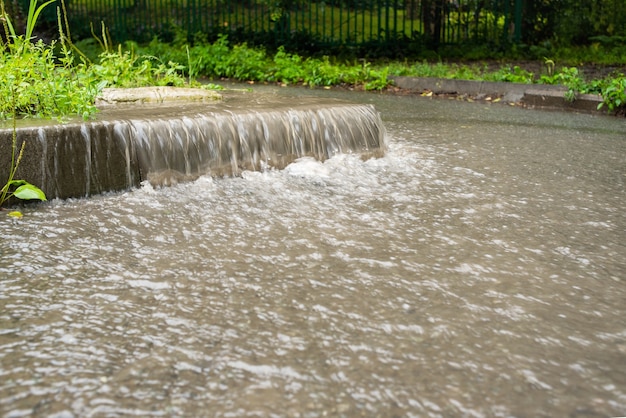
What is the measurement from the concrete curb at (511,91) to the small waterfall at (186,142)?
3.78m

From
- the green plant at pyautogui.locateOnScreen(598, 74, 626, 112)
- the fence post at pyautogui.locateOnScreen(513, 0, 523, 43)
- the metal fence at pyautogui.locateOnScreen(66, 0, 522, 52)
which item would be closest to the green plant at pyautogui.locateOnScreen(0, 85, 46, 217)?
the green plant at pyautogui.locateOnScreen(598, 74, 626, 112)

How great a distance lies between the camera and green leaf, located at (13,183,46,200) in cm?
356

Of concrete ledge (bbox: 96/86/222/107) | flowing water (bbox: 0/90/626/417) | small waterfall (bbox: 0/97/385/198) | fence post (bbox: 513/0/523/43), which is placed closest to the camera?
flowing water (bbox: 0/90/626/417)

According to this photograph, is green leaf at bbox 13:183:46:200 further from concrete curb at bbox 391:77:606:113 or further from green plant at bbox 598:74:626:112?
concrete curb at bbox 391:77:606:113

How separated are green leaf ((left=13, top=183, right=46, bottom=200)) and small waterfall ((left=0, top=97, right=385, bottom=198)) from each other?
16cm

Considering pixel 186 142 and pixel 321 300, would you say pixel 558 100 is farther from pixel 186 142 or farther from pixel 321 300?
pixel 321 300

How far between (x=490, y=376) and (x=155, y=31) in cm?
1645

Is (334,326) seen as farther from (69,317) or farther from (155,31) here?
(155,31)

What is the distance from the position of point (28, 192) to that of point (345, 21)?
12666 mm

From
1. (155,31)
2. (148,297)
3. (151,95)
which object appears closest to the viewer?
(148,297)

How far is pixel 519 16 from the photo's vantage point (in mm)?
13602

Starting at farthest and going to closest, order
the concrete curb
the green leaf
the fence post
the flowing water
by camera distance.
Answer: the fence post
the concrete curb
the green leaf
the flowing water

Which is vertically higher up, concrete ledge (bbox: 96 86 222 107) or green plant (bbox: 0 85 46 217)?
concrete ledge (bbox: 96 86 222 107)

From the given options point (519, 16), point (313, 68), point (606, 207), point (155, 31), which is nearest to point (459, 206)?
point (606, 207)
